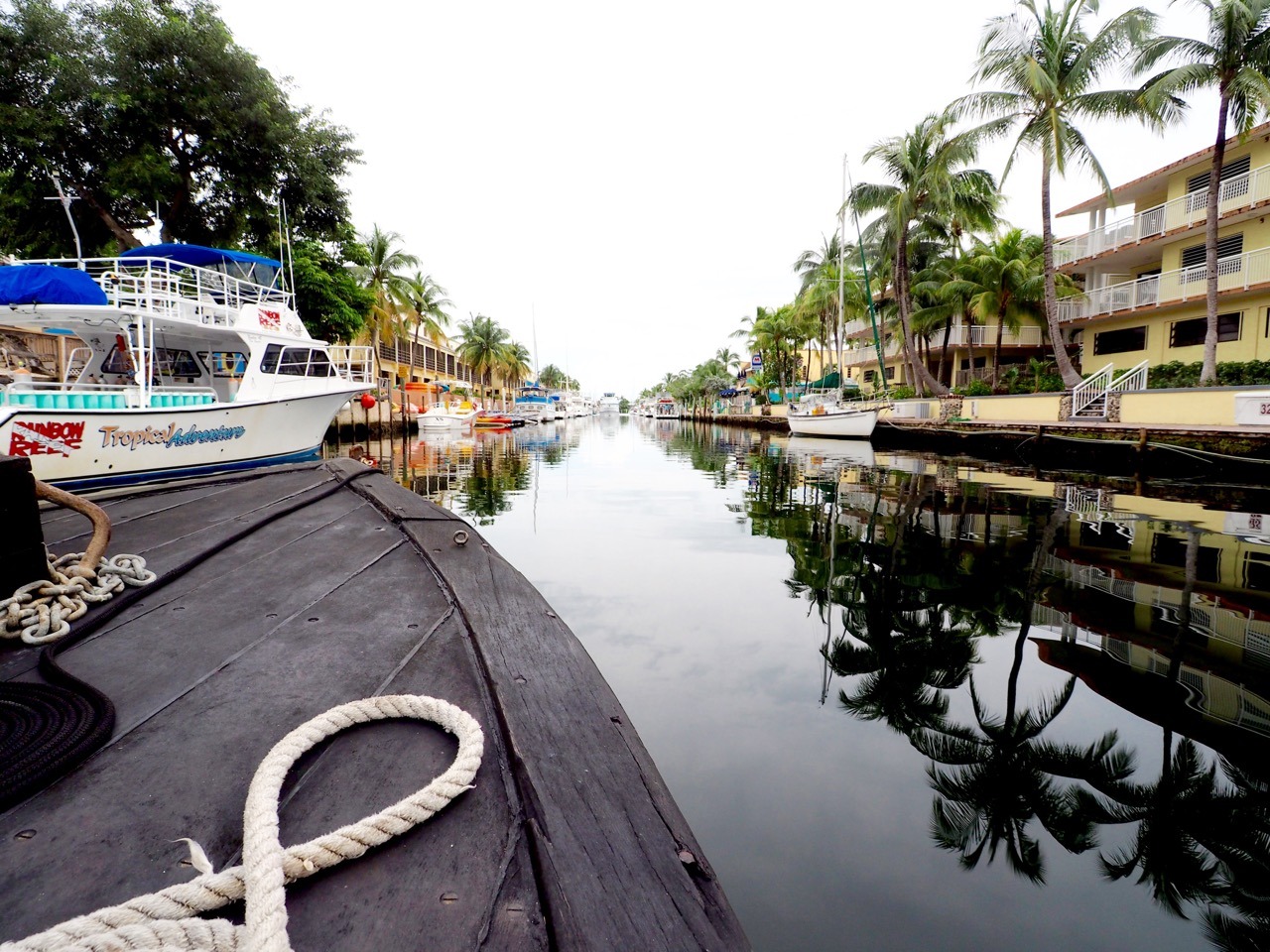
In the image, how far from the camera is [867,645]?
4457mm

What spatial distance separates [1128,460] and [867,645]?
14907 millimetres

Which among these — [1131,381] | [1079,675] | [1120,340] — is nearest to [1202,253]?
[1120,340]

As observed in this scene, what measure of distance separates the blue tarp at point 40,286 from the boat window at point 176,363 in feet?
10.3

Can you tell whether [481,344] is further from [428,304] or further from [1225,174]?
[1225,174]

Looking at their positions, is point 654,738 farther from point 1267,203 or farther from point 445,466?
point 1267,203

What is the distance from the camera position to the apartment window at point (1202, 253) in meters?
20.7

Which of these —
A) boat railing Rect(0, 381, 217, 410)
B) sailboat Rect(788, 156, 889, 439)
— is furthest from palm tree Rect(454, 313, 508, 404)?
boat railing Rect(0, 381, 217, 410)

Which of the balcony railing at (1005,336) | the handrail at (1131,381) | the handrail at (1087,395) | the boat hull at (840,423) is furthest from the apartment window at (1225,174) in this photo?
the boat hull at (840,423)

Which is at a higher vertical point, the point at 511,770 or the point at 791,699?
the point at 511,770

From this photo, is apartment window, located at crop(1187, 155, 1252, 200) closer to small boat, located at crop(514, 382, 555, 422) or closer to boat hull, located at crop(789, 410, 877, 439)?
boat hull, located at crop(789, 410, 877, 439)

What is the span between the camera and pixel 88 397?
8.55 metres

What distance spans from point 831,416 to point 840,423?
57 cm

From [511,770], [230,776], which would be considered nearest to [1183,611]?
[511,770]

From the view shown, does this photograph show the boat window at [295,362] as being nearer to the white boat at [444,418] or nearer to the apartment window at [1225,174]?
the white boat at [444,418]
